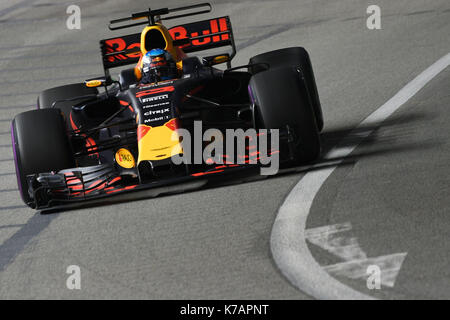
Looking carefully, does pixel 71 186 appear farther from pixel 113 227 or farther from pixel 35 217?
pixel 113 227

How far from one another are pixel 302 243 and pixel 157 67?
3460mm

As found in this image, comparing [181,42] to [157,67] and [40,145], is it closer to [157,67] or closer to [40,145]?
[157,67]

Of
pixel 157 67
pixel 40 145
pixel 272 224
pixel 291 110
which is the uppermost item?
pixel 157 67

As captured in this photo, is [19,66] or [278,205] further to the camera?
[19,66]

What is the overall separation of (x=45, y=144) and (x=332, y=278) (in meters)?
3.46

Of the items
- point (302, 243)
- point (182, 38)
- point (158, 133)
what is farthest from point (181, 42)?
point (302, 243)

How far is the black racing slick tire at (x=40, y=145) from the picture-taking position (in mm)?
8008

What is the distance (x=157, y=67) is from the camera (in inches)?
357

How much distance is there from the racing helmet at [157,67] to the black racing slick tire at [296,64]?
0.83 meters

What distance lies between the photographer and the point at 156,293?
18.4ft

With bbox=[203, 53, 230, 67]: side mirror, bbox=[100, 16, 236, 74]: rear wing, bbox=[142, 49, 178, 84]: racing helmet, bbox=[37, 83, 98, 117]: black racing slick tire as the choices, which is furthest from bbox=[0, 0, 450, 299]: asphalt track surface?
bbox=[142, 49, 178, 84]: racing helmet

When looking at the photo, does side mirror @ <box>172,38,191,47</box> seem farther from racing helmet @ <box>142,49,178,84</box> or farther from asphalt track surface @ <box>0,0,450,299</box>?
asphalt track surface @ <box>0,0,450,299</box>

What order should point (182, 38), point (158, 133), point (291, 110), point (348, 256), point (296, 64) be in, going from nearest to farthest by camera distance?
point (348, 256), point (291, 110), point (158, 133), point (296, 64), point (182, 38)

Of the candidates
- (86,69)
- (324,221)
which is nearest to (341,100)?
(324,221)
